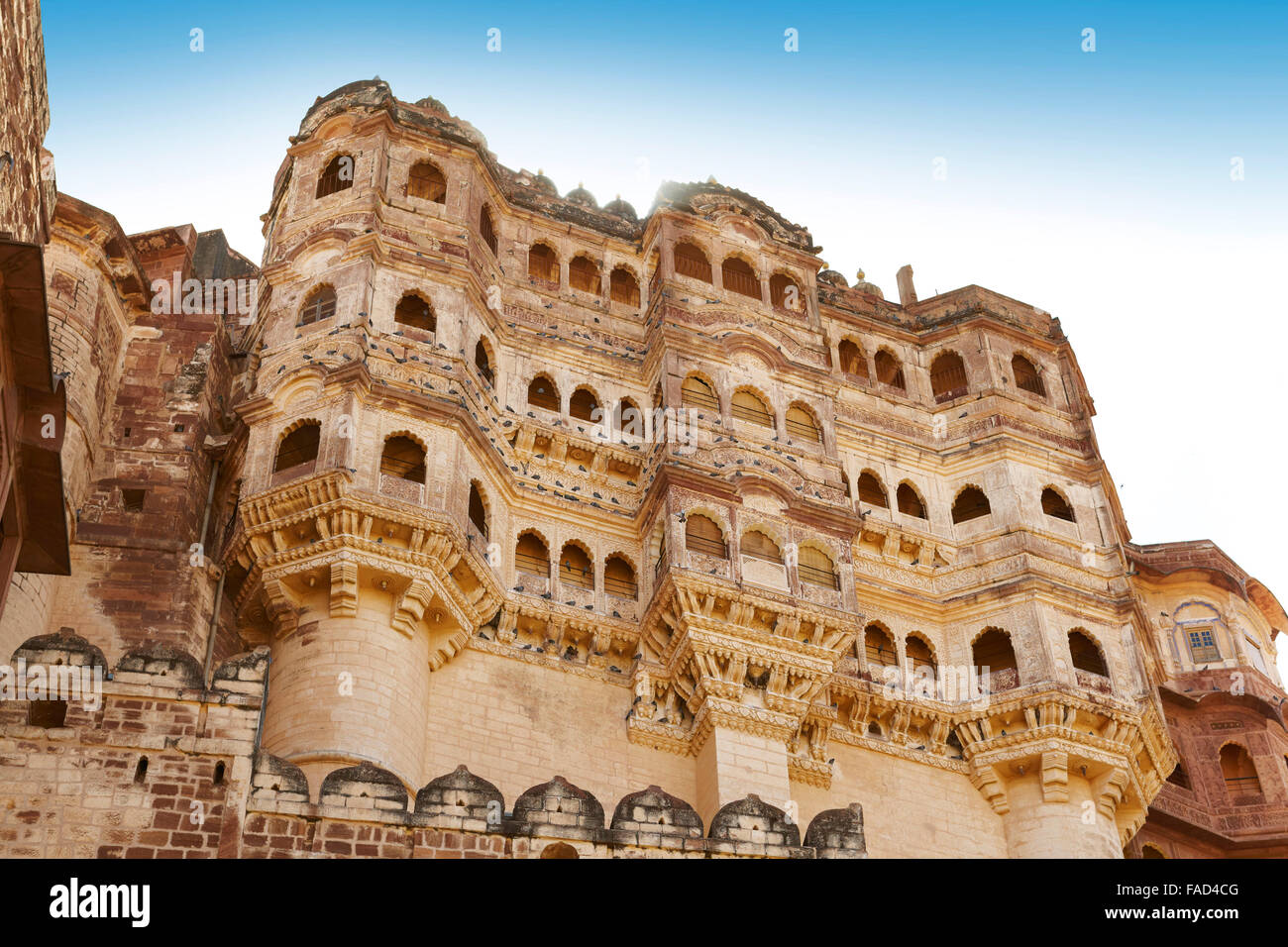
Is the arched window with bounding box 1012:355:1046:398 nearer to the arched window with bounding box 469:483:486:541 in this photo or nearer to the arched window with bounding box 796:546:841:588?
the arched window with bounding box 796:546:841:588

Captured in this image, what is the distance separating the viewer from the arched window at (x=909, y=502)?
29859mm

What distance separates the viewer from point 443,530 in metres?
22.9

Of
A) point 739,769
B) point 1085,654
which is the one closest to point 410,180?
point 739,769

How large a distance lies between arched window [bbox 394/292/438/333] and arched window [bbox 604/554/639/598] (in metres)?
5.09

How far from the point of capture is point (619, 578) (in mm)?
26125

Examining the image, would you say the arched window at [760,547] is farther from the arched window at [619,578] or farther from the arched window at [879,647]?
the arched window at [879,647]

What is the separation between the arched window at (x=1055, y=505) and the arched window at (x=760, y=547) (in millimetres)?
6991

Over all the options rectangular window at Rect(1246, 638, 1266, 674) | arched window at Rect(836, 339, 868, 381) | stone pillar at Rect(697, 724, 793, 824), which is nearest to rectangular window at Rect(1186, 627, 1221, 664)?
rectangular window at Rect(1246, 638, 1266, 674)

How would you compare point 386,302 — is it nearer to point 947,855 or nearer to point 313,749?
point 313,749

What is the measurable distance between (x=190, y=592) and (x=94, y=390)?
3.87 meters

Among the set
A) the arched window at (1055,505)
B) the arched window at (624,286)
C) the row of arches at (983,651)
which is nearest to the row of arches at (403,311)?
the arched window at (624,286)

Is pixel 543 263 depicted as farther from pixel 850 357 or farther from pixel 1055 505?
pixel 1055 505

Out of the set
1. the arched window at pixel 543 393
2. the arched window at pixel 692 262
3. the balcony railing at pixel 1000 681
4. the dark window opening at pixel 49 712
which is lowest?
the dark window opening at pixel 49 712
